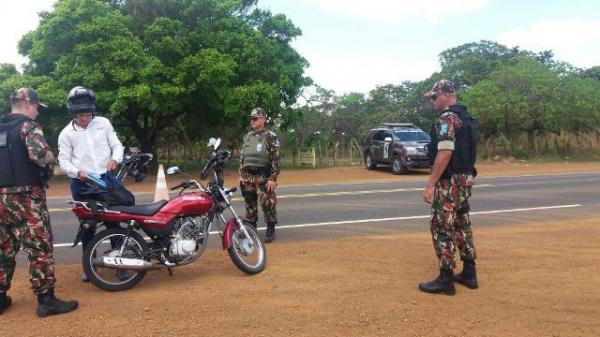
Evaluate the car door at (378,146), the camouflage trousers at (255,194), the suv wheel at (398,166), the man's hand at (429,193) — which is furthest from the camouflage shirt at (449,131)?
the car door at (378,146)

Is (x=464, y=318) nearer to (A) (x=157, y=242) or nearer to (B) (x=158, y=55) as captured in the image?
(A) (x=157, y=242)

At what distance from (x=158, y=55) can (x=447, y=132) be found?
17801 millimetres

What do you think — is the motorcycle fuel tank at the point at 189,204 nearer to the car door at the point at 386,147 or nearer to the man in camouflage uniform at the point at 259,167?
the man in camouflage uniform at the point at 259,167

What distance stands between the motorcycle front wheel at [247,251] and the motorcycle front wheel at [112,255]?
0.95 metres

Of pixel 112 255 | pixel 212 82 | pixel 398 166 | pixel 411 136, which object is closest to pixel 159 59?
pixel 212 82

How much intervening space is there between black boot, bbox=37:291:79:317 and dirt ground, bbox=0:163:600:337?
0.09 meters

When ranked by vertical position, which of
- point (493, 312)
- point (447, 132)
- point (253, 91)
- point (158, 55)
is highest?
point (158, 55)

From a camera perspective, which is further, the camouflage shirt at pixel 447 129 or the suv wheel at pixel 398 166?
the suv wheel at pixel 398 166

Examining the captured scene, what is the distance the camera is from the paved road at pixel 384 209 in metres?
8.29

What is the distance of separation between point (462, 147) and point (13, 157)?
13.5ft

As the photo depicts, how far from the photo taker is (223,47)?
69.5ft

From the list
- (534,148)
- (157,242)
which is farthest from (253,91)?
(534,148)

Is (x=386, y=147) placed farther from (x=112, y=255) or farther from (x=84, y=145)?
(x=112, y=255)

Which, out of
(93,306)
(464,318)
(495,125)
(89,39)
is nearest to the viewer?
(464,318)
